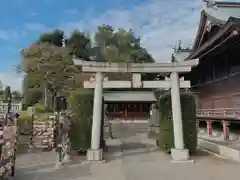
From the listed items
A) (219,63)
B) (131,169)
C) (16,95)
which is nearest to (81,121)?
(131,169)

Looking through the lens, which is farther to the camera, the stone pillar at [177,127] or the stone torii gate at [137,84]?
the stone torii gate at [137,84]

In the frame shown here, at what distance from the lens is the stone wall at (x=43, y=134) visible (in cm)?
1222

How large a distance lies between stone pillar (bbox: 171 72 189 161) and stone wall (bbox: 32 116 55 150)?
5.53 meters

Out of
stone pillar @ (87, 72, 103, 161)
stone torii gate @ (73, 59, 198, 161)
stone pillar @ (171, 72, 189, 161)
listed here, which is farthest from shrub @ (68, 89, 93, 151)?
stone pillar @ (171, 72, 189, 161)

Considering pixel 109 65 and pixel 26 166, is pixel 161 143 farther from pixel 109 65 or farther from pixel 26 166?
pixel 26 166

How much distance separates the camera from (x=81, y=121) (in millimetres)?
10352

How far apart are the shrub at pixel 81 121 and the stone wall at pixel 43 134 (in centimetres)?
238

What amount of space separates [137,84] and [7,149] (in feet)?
16.1

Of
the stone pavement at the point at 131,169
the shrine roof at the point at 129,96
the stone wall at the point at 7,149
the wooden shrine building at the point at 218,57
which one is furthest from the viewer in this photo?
the shrine roof at the point at 129,96

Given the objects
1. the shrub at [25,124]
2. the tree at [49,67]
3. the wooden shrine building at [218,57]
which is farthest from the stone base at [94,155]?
the tree at [49,67]

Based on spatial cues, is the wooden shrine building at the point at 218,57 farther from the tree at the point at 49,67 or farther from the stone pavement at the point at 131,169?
the tree at the point at 49,67

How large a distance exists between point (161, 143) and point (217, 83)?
726 centimetres

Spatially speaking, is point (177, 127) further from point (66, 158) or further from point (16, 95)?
point (16, 95)

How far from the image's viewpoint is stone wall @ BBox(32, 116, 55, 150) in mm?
12220
